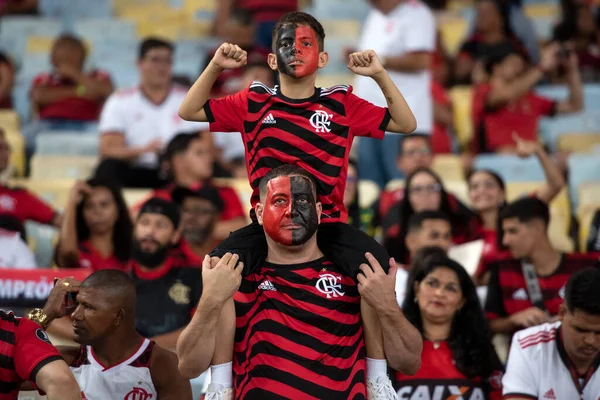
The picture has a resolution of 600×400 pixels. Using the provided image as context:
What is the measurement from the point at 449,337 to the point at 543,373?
60 centimetres

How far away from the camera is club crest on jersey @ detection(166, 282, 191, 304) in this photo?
6727 mm

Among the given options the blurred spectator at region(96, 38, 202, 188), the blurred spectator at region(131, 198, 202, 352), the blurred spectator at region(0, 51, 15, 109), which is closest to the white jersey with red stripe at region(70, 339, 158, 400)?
the blurred spectator at region(131, 198, 202, 352)

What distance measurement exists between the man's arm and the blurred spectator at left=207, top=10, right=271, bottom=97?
172 inches

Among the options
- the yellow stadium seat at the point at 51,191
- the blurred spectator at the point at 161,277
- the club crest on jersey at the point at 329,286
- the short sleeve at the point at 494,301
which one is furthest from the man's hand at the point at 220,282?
the yellow stadium seat at the point at 51,191

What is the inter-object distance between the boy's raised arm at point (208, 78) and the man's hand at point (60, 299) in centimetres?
98

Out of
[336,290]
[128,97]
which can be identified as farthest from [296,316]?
[128,97]

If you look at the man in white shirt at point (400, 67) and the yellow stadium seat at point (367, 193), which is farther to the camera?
the man in white shirt at point (400, 67)

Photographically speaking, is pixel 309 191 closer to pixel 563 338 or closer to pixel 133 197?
pixel 563 338

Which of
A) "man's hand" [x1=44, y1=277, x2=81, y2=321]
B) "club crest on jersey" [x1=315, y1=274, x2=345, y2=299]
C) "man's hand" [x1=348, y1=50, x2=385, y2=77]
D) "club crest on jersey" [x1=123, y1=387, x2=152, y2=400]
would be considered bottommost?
"club crest on jersey" [x1=123, y1=387, x2=152, y2=400]

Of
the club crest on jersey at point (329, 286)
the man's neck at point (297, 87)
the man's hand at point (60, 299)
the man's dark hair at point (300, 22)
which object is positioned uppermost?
the man's dark hair at point (300, 22)

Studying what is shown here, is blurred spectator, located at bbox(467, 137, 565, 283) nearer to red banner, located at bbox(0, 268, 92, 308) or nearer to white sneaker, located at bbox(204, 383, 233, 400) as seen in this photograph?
red banner, located at bbox(0, 268, 92, 308)

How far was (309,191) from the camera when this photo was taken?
4.83 metres

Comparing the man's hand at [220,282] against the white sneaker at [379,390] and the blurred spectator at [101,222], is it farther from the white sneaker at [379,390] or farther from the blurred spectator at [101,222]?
the blurred spectator at [101,222]

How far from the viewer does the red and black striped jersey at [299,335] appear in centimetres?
480
